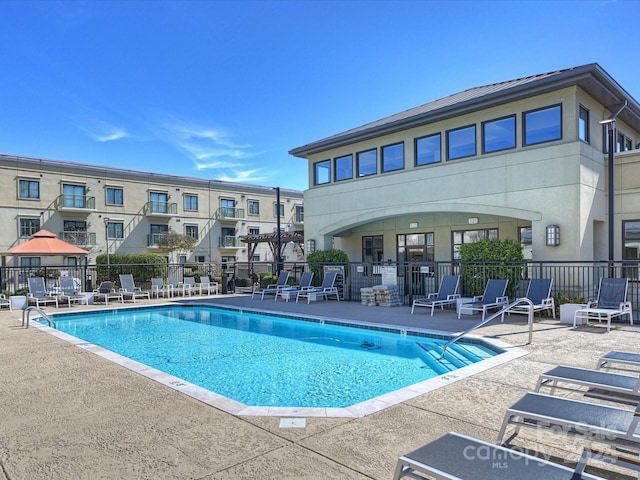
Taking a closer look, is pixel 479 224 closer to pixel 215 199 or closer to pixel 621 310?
pixel 621 310

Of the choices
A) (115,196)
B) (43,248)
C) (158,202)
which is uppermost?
(115,196)

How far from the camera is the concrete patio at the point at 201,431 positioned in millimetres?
3061

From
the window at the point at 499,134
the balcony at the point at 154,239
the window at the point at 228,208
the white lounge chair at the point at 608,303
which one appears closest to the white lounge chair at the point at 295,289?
the window at the point at 499,134

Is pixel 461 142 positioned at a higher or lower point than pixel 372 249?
higher

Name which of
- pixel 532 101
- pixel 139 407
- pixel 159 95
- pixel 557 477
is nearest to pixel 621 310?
pixel 532 101

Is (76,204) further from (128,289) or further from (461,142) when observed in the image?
(461,142)

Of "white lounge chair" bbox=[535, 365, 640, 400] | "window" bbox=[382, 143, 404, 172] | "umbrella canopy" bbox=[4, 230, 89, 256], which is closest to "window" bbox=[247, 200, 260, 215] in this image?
"umbrella canopy" bbox=[4, 230, 89, 256]

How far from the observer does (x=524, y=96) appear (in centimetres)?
1281

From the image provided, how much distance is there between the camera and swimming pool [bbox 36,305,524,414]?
600 centimetres

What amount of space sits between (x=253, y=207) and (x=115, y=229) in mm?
12160

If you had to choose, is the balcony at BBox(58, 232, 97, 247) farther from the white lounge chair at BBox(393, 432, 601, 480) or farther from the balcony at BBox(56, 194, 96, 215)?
the white lounge chair at BBox(393, 432, 601, 480)

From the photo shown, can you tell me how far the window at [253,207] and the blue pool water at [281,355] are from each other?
2793cm

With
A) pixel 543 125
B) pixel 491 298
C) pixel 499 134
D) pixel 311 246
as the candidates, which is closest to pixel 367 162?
pixel 311 246

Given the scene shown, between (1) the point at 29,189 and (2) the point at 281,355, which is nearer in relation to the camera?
(2) the point at 281,355
